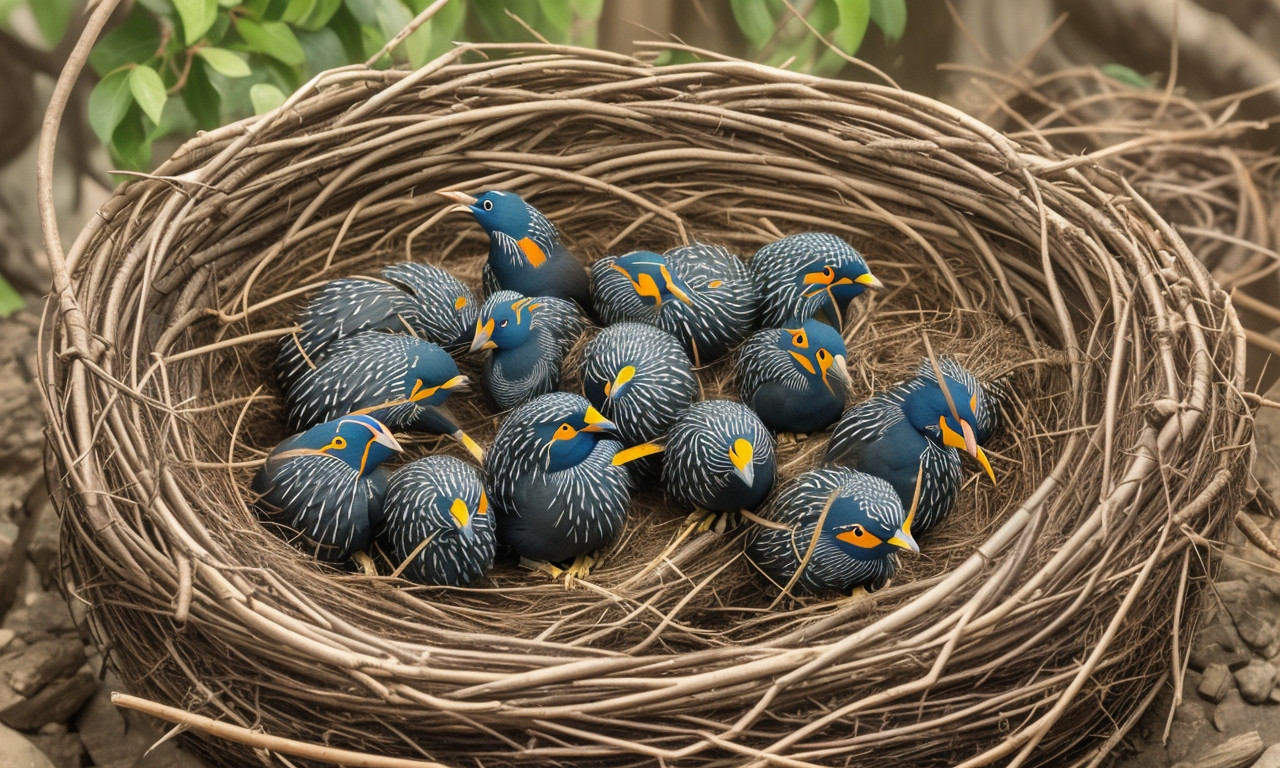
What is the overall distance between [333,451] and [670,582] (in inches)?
23.7

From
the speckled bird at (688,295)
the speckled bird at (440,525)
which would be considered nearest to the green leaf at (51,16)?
the speckled bird at (688,295)

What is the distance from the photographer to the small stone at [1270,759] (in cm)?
174

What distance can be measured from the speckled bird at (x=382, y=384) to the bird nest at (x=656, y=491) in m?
0.10

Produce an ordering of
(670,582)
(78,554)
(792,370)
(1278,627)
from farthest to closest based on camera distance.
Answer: (792,370) < (1278,627) < (670,582) < (78,554)

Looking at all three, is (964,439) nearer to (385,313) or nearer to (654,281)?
(654,281)

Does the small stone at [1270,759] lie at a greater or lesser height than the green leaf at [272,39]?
lesser

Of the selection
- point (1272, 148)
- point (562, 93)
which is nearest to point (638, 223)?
point (562, 93)

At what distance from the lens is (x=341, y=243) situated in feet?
7.91

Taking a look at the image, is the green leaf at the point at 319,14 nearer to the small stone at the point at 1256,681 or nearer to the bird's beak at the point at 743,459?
the bird's beak at the point at 743,459

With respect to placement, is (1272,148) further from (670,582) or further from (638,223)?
(670,582)

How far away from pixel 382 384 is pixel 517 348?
0.26 m

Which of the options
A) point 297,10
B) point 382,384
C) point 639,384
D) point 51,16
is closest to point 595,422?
point 639,384

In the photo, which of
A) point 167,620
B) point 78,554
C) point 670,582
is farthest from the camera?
point 670,582

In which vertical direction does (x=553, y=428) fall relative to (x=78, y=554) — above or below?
above
